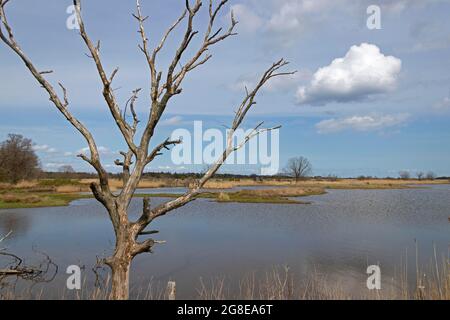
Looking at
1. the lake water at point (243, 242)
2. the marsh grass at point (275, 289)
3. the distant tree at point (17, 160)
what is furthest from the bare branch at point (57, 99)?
the distant tree at point (17, 160)

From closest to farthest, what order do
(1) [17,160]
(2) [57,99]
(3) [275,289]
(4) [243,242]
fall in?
(2) [57,99]
(3) [275,289]
(4) [243,242]
(1) [17,160]

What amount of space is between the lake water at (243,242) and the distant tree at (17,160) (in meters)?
23.0

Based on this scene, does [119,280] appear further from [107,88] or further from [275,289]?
[275,289]

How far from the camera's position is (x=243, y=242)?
13633 mm

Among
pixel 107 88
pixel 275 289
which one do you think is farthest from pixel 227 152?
pixel 275 289

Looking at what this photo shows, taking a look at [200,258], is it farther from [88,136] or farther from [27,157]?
[27,157]

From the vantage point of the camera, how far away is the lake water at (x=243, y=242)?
375 inches

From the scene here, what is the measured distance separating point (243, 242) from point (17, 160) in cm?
3885

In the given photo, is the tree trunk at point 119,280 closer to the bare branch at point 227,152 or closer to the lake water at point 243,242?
the bare branch at point 227,152

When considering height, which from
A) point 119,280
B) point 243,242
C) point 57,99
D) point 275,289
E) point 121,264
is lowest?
point 243,242

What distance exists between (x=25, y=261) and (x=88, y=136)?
865 centimetres

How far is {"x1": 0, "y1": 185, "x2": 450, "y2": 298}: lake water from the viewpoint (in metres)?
9.52

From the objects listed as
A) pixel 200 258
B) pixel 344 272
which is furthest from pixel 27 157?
pixel 344 272

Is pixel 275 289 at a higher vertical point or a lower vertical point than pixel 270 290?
higher
